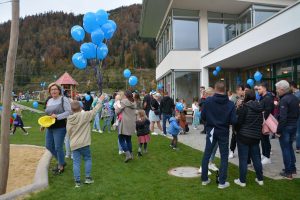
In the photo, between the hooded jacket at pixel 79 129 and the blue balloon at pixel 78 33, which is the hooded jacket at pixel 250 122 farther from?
the blue balloon at pixel 78 33

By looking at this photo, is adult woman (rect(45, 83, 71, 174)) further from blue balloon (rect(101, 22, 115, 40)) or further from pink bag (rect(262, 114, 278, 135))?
pink bag (rect(262, 114, 278, 135))

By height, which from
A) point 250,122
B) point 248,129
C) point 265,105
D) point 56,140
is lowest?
point 56,140

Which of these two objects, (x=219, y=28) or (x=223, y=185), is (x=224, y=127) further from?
(x=219, y=28)

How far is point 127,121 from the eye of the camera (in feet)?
23.6

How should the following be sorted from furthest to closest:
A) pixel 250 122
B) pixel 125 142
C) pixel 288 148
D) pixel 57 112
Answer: pixel 125 142 → pixel 57 112 → pixel 288 148 → pixel 250 122

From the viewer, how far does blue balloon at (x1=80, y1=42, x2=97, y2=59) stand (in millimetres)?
7680

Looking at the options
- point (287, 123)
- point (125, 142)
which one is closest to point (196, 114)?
point (125, 142)

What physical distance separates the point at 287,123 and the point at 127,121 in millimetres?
3512

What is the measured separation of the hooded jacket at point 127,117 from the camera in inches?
282

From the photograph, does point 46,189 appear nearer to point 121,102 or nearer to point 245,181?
point 121,102

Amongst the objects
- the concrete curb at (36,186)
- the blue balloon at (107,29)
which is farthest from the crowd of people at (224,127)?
the blue balloon at (107,29)

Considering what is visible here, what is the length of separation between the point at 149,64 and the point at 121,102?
69.8m

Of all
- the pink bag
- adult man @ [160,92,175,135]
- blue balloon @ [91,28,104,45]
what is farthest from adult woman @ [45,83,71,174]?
adult man @ [160,92,175,135]

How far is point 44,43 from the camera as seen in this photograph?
106 meters
